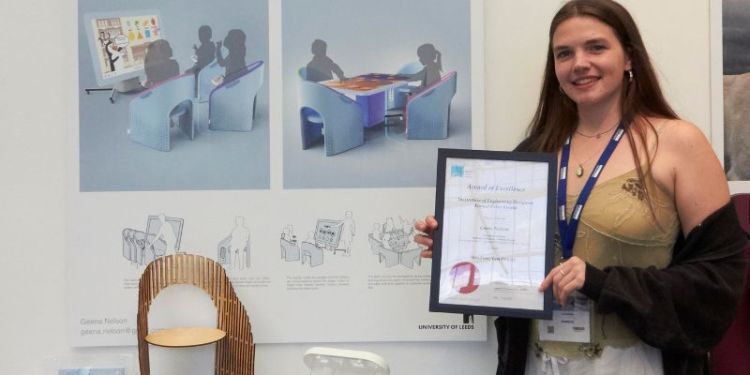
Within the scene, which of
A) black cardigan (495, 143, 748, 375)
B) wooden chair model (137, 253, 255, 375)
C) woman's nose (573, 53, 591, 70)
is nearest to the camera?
black cardigan (495, 143, 748, 375)

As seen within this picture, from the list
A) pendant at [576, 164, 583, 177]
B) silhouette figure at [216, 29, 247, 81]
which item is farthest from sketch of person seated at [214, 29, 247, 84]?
pendant at [576, 164, 583, 177]

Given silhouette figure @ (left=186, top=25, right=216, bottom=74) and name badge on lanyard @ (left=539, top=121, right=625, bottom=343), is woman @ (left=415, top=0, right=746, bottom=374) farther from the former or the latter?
silhouette figure @ (left=186, top=25, right=216, bottom=74)

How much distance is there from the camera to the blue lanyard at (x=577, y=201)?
1376 millimetres

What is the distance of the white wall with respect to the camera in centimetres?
181

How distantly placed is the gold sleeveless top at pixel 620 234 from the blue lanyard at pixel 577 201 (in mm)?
12

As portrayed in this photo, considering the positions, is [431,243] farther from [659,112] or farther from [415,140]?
[659,112]

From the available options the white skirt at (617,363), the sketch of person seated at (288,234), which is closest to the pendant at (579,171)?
the white skirt at (617,363)

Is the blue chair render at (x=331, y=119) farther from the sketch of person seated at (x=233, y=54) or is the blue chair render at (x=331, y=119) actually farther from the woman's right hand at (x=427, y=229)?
the woman's right hand at (x=427, y=229)

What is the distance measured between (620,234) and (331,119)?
0.84 meters

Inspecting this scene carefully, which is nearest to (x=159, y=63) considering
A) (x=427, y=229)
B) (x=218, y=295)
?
(x=218, y=295)

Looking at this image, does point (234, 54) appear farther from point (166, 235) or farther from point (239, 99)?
point (166, 235)

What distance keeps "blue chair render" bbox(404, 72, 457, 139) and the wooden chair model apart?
664mm

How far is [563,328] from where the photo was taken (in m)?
1.39

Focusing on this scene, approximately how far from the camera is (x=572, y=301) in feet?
4.59
